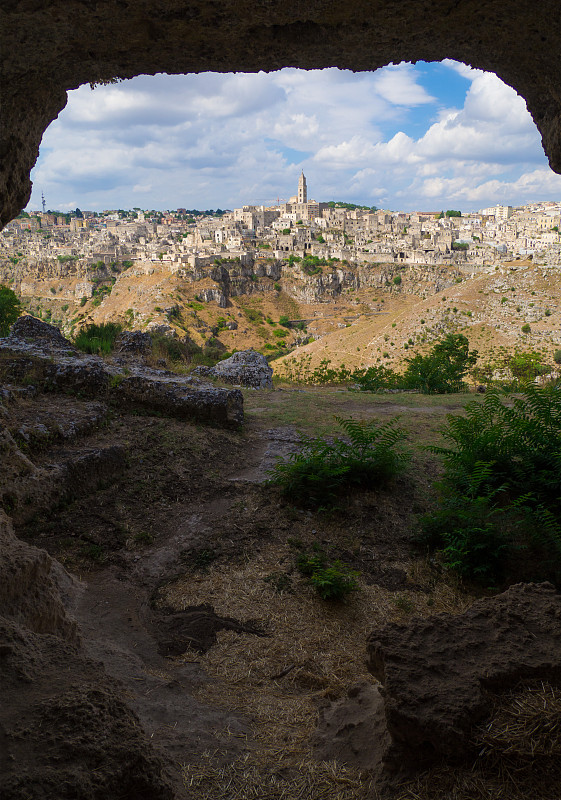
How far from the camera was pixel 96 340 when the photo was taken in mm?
13352

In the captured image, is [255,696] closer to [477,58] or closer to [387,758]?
[387,758]

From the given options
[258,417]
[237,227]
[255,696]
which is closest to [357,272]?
[237,227]

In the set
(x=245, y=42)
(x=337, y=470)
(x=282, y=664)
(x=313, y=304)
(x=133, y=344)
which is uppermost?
(x=313, y=304)

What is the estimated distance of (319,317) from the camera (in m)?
88.3

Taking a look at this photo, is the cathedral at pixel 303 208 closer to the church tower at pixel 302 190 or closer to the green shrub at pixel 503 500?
the church tower at pixel 302 190

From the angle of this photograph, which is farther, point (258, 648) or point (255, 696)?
point (258, 648)

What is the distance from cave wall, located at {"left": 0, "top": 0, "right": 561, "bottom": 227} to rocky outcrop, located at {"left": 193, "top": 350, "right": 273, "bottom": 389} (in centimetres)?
1062

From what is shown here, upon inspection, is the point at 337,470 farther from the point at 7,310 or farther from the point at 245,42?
the point at 7,310

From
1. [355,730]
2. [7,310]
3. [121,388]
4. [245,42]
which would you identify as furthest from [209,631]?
[7,310]

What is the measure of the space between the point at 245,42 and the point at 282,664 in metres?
3.98

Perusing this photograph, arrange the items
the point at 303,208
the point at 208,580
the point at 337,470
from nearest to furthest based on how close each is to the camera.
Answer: the point at 208,580 → the point at 337,470 → the point at 303,208

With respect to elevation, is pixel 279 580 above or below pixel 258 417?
below

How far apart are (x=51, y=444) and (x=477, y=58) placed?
→ 5.76 meters

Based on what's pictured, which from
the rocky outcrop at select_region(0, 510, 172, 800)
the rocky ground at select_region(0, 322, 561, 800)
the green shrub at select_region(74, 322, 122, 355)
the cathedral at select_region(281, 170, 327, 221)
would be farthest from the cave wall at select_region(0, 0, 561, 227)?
the cathedral at select_region(281, 170, 327, 221)
